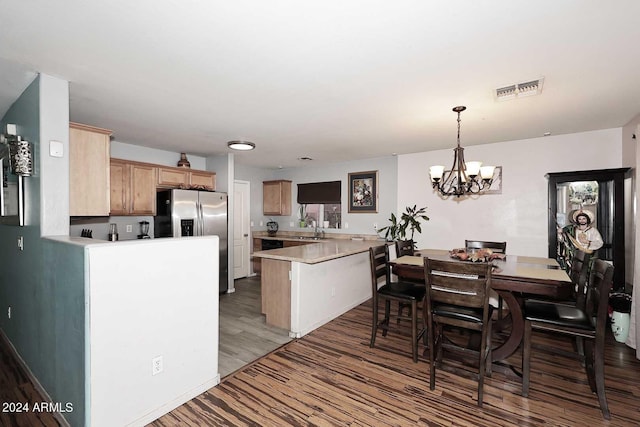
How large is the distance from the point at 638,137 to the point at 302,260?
352cm

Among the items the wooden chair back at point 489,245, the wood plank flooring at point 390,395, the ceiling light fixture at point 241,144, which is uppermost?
the ceiling light fixture at point 241,144

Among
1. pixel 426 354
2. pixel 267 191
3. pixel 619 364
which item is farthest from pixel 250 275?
pixel 619 364

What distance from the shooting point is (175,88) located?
250 centimetres

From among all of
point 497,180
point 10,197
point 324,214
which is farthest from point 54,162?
point 497,180

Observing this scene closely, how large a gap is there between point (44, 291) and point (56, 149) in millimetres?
1091

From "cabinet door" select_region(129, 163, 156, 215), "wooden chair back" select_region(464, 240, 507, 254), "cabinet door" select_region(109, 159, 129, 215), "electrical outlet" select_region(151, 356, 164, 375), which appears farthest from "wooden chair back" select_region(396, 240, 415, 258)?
"cabinet door" select_region(109, 159, 129, 215)

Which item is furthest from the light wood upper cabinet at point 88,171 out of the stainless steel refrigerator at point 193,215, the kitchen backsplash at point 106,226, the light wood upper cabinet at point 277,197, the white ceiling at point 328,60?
the light wood upper cabinet at point 277,197

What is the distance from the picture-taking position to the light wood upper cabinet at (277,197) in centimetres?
673

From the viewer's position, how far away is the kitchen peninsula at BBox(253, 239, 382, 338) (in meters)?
3.29

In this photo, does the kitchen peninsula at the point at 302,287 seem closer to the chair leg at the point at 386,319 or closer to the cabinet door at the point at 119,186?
the chair leg at the point at 386,319

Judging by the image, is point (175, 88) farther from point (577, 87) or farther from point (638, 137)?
point (638, 137)

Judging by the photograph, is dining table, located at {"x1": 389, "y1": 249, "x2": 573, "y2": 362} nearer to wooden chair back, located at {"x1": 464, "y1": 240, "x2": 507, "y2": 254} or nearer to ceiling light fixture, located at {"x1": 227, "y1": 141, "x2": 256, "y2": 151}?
wooden chair back, located at {"x1": 464, "y1": 240, "x2": 507, "y2": 254}

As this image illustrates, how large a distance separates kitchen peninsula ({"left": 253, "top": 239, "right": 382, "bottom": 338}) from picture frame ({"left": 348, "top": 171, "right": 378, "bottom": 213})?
171cm

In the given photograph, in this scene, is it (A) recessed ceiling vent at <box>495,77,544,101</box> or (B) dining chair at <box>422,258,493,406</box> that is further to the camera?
(A) recessed ceiling vent at <box>495,77,544,101</box>
